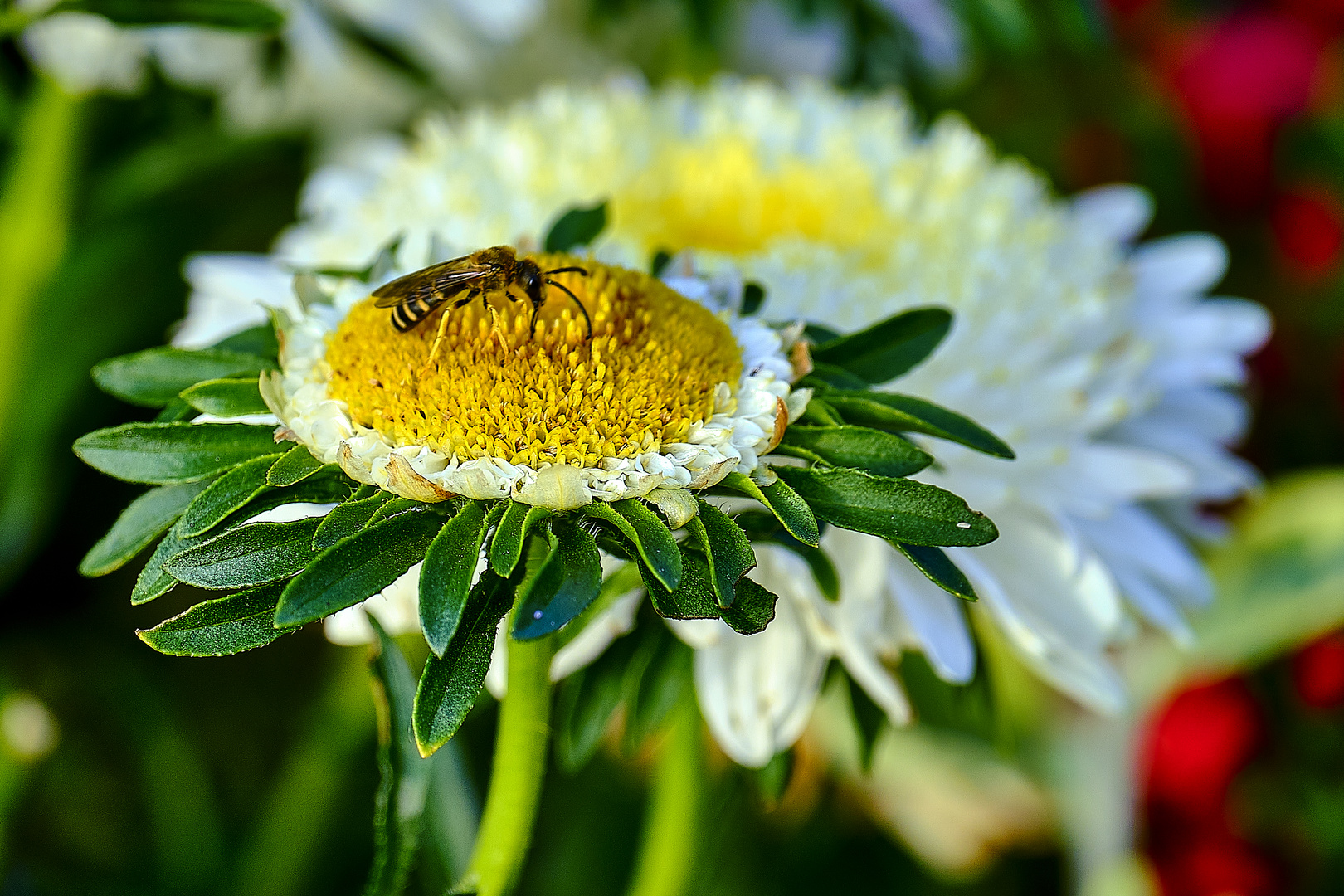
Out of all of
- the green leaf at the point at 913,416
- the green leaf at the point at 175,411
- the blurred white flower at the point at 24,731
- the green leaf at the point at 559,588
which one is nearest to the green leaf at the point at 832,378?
the green leaf at the point at 913,416

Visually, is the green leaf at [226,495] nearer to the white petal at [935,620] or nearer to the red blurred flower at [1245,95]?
the white petal at [935,620]

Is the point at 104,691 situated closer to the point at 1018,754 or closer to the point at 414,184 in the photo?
the point at 414,184

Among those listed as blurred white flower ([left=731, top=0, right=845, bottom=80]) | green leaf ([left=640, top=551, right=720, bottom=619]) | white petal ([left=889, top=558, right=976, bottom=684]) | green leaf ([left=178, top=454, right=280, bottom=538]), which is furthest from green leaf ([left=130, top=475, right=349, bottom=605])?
blurred white flower ([left=731, top=0, right=845, bottom=80])

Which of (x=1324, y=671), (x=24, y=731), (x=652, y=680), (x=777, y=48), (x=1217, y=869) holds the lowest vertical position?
(x=1217, y=869)

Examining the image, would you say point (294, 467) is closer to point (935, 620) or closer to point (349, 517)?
point (349, 517)

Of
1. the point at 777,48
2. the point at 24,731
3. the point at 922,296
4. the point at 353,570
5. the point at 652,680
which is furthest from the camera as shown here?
the point at 777,48

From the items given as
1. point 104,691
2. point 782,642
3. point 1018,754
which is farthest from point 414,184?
point 1018,754

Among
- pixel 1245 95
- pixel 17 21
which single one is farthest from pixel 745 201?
pixel 1245 95
